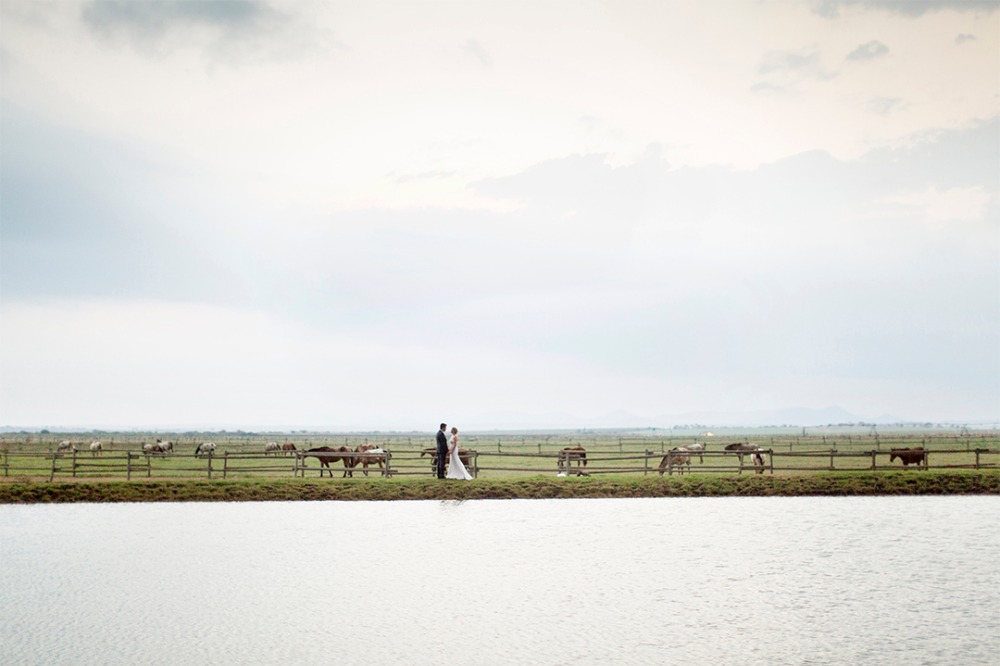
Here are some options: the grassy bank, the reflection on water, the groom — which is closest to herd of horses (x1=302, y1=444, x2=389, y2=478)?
the groom

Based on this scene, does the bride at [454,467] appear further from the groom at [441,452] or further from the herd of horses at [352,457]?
the herd of horses at [352,457]

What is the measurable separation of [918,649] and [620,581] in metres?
5.37

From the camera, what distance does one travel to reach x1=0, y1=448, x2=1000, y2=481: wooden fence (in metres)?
35.9

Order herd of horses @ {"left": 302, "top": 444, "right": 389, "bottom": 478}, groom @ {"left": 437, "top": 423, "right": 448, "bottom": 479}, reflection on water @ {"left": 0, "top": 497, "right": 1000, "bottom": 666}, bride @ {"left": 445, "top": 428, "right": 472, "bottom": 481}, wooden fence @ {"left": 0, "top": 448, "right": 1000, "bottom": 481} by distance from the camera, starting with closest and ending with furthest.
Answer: reflection on water @ {"left": 0, "top": 497, "right": 1000, "bottom": 666}
groom @ {"left": 437, "top": 423, "right": 448, "bottom": 479}
bride @ {"left": 445, "top": 428, "right": 472, "bottom": 481}
wooden fence @ {"left": 0, "top": 448, "right": 1000, "bottom": 481}
herd of horses @ {"left": 302, "top": 444, "right": 389, "bottom": 478}

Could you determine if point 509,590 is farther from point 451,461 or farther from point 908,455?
point 908,455

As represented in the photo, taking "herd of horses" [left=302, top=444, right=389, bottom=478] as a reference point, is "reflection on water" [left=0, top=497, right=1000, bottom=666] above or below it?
below

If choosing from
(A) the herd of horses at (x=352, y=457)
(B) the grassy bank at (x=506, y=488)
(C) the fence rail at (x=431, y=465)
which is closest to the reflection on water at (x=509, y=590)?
(B) the grassy bank at (x=506, y=488)

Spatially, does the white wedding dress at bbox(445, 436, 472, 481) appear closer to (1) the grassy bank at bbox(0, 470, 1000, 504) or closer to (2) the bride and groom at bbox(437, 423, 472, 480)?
(2) the bride and groom at bbox(437, 423, 472, 480)

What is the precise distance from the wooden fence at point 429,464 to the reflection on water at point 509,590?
9.25m

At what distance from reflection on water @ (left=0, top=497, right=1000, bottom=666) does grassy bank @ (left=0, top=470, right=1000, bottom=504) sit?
6.62 m

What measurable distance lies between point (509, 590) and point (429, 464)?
1287 inches

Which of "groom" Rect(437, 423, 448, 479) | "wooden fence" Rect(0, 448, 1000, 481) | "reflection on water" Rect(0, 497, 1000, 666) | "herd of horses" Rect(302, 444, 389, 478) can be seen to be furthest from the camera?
"herd of horses" Rect(302, 444, 389, 478)

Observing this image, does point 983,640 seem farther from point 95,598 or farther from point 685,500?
point 685,500

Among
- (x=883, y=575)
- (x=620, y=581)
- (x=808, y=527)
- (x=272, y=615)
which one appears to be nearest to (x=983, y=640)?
(x=883, y=575)
